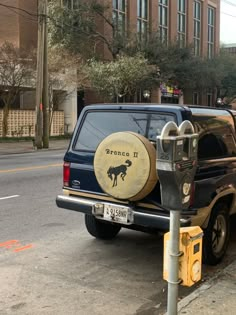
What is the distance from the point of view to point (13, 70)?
25609 millimetres

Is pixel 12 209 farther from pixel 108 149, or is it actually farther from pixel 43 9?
pixel 43 9

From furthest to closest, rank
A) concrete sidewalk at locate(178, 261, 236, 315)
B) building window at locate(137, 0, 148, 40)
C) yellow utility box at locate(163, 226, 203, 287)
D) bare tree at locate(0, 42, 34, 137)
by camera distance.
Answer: building window at locate(137, 0, 148, 40), bare tree at locate(0, 42, 34, 137), concrete sidewalk at locate(178, 261, 236, 315), yellow utility box at locate(163, 226, 203, 287)

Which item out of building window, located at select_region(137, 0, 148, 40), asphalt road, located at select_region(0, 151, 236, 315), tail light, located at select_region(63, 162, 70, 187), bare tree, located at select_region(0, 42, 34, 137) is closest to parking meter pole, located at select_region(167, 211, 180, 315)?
asphalt road, located at select_region(0, 151, 236, 315)

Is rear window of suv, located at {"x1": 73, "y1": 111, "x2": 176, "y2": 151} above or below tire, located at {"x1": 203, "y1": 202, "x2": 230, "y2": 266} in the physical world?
above

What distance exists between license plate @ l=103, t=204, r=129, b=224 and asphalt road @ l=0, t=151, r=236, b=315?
598 millimetres

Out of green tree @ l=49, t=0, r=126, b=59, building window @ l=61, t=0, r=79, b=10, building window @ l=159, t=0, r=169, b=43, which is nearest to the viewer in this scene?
green tree @ l=49, t=0, r=126, b=59

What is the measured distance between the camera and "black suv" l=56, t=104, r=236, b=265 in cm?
479

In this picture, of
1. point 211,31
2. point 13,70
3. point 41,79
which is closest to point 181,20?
point 211,31

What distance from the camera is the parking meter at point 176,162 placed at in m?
2.85

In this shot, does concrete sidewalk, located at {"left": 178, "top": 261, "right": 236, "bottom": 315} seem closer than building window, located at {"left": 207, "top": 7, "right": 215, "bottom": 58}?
Yes

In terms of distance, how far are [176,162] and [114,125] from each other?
8.53 ft

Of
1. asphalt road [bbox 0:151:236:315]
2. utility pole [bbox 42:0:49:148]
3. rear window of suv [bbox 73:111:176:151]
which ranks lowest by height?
asphalt road [bbox 0:151:236:315]

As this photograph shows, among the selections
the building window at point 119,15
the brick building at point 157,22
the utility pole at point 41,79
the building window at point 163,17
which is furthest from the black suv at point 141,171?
the building window at point 163,17

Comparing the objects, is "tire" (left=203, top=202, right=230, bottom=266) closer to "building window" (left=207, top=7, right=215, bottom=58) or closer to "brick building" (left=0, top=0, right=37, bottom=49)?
"brick building" (left=0, top=0, right=37, bottom=49)
